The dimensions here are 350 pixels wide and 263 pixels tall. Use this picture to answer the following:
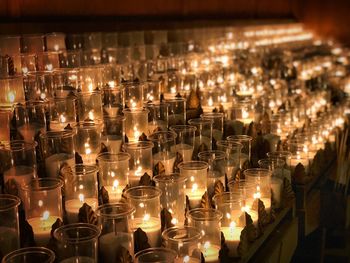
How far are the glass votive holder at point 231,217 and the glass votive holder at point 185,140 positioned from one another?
34 cm

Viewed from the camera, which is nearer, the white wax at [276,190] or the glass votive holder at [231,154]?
the glass votive holder at [231,154]

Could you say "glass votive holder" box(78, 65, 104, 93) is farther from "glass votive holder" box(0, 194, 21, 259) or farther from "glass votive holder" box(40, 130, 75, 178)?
"glass votive holder" box(0, 194, 21, 259)

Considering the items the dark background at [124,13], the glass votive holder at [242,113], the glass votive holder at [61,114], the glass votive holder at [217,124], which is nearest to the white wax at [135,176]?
the glass votive holder at [61,114]

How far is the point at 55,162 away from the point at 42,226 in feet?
1.01

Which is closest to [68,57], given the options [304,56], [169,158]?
[169,158]

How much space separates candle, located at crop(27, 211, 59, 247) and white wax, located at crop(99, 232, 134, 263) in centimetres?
17

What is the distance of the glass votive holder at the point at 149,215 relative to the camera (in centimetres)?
169

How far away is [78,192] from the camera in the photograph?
5.72ft

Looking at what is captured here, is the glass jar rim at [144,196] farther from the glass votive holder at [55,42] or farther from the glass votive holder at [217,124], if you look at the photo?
the glass votive holder at [55,42]

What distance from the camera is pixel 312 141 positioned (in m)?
3.23

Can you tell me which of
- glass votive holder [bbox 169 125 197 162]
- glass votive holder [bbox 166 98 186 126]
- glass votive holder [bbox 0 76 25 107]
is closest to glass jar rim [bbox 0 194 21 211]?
glass votive holder [bbox 0 76 25 107]

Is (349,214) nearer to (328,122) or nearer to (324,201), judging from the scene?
(324,201)

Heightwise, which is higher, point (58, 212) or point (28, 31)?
point (28, 31)

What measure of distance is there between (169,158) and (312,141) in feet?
4.39
